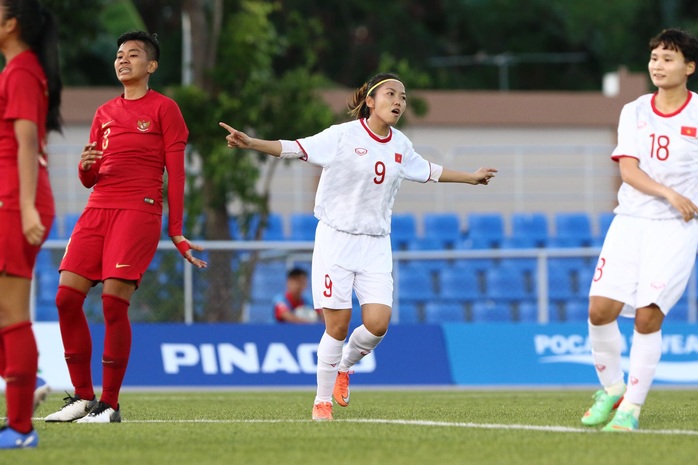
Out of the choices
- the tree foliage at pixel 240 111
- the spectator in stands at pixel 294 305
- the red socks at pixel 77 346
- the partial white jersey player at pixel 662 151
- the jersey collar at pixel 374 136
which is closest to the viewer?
the partial white jersey player at pixel 662 151

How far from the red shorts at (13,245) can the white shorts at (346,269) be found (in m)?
2.63

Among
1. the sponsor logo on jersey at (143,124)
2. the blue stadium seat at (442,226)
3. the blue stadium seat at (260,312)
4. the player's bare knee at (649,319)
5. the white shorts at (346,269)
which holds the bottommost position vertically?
the blue stadium seat at (260,312)

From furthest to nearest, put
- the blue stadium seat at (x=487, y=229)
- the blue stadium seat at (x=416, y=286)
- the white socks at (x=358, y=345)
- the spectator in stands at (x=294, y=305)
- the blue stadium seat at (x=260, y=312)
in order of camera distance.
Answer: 1. the blue stadium seat at (x=487, y=229)
2. the blue stadium seat at (x=416, y=286)
3. the blue stadium seat at (x=260, y=312)
4. the spectator in stands at (x=294, y=305)
5. the white socks at (x=358, y=345)

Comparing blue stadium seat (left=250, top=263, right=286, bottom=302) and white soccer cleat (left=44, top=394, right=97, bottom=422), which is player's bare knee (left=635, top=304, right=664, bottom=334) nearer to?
white soccer cleat (left=44, top=394, right=97, bottom=422)

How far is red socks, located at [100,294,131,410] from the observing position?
813cm

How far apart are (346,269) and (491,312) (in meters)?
10.3

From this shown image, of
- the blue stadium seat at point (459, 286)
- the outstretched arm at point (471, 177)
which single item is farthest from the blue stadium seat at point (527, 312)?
the outstretched arm at point (471, 177)

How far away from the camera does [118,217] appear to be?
26.8ft

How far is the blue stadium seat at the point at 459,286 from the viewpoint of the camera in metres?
18.7

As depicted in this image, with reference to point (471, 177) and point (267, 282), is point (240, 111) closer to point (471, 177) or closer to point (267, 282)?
point (267, 282)

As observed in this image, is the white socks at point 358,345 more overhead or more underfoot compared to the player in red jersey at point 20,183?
more underfoot

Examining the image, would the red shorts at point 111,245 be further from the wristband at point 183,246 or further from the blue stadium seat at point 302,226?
the blue stadium seat at point 302,226

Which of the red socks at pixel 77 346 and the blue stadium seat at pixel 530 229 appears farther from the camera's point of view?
the blue stadium seat at pixel 530 229

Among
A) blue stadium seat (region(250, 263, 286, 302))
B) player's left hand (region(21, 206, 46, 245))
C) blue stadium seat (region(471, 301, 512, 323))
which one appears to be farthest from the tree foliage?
player's left hand (region(21, 206, 46, 245))
